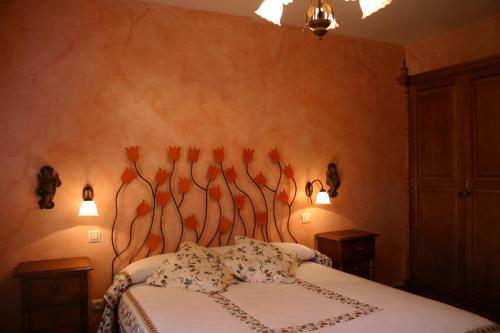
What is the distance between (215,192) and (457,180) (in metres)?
2.16

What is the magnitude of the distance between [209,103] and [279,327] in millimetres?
1907

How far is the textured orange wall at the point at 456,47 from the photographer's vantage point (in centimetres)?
368

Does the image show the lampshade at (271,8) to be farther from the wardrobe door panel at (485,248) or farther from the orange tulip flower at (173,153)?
the wardrobe door panel at (485,248)

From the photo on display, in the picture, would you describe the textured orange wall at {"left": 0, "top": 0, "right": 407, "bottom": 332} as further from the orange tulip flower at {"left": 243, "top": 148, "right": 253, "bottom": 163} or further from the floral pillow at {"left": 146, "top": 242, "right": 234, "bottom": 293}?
the floral pillow at {"left": 146, "top": 242, "right": 234, "bottom": 293}

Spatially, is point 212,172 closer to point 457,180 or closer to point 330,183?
point 330,183

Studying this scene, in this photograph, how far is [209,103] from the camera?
333 cm

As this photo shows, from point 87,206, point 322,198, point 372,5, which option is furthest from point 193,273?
point 372,5

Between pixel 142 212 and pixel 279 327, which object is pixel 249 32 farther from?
pixel 279 327

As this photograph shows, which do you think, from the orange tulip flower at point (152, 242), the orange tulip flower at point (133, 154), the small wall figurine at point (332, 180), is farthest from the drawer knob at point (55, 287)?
the small wall figurine at point (332, 180)

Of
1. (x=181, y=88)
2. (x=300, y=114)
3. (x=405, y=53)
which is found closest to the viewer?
(x=181, y=88)

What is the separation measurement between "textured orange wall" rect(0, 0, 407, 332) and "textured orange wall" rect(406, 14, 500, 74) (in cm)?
40

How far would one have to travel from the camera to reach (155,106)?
3.13 metres

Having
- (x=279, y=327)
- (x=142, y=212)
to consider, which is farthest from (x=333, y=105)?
(x=279, y=327)

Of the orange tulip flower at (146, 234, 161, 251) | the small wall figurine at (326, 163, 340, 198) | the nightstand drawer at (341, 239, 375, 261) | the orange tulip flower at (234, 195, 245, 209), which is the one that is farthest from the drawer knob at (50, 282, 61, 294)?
the small wall figurine at (326, 163, 340, 198)
